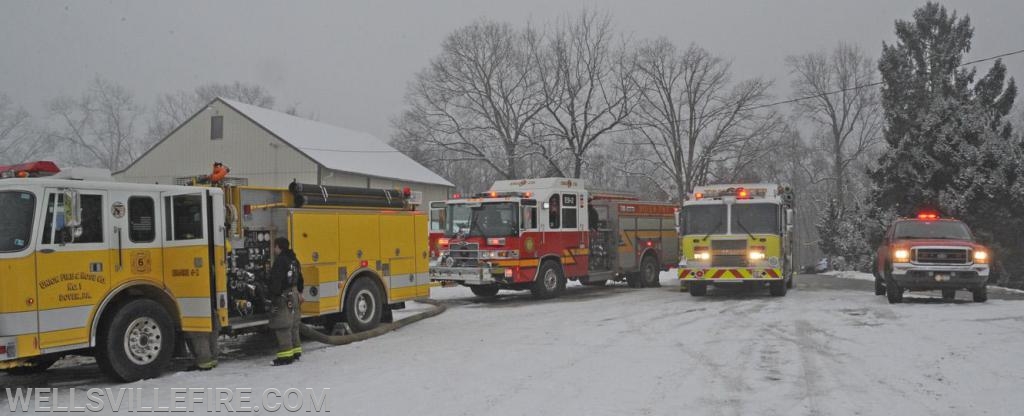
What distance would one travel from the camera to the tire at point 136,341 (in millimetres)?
8547

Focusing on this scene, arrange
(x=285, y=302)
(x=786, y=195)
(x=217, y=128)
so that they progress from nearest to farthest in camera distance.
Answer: (x=285, y=302) < (x=786, y=195) < (x=217, y=128)

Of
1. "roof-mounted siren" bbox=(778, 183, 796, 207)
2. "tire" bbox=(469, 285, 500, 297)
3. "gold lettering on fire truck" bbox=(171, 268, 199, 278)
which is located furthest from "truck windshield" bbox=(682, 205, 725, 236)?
"gold lettering on fire truck" bbox=(171, 268, 199, 278)

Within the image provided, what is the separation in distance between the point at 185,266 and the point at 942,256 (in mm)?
13817

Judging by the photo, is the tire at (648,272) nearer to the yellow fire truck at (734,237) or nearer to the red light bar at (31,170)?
the yellow fire truck at (734,237)

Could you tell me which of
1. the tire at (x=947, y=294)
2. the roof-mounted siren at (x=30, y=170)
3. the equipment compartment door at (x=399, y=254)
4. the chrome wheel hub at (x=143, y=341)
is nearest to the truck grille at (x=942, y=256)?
the tire at (x=947, y=294)

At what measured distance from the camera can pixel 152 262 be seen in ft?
29.9

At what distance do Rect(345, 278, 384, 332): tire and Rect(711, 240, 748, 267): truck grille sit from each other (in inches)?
320

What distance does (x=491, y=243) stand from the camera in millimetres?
18047

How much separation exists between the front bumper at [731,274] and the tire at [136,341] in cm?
1175

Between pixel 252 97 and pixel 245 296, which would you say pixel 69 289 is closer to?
pixel 245 296

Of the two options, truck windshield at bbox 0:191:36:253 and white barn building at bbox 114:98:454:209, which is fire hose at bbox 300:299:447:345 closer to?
truck windshield at bbox 0:191:36:253

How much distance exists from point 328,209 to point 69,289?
4.17m

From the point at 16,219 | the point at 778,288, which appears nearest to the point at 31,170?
the point at 16,219

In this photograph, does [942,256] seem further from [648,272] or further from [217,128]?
[217,128]
